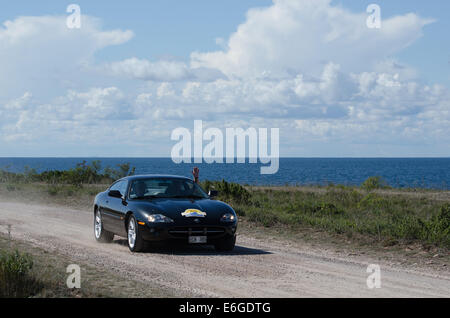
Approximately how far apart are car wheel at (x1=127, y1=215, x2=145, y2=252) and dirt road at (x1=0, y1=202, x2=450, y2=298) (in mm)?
195

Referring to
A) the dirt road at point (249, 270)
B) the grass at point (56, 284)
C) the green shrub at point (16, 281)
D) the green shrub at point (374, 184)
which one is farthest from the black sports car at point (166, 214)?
the green shrub at point (374, 184)

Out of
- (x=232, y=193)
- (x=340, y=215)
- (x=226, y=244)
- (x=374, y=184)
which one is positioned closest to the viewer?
(x=226, y=244)

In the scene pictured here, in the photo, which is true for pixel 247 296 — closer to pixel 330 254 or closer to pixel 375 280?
pixel 375 280

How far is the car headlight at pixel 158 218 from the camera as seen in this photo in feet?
40.0

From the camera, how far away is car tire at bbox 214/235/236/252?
1273cm

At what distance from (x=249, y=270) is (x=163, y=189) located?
371 centimetres

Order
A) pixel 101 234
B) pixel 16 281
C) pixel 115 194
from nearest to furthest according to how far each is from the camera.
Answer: pixel 16 281
pixel 115 194
pixel 101 234

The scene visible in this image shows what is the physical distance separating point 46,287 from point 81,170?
109 ft

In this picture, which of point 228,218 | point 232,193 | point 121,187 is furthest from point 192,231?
point 232,193

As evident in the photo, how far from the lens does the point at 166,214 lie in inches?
484

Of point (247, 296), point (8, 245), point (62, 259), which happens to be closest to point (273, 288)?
point (247, 296)

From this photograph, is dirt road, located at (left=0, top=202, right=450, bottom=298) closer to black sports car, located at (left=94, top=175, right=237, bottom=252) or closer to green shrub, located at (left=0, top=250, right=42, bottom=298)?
black sports car, located at (left=94, top=175, right=237, bottom=252)

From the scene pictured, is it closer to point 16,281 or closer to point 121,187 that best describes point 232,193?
point 121,187

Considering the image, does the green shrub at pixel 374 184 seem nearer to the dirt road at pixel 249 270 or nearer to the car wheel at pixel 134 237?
the dirt road at pixel 249 270
